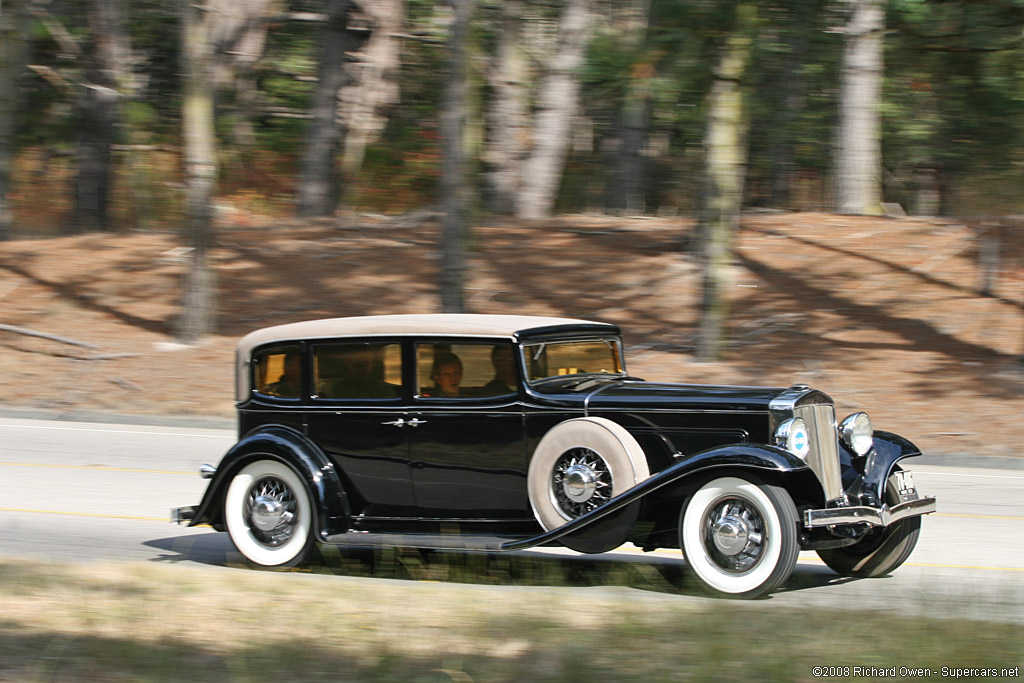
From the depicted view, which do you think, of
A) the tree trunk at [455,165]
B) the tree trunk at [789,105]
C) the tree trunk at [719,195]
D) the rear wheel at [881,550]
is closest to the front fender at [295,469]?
the rear wheel at [881,550]

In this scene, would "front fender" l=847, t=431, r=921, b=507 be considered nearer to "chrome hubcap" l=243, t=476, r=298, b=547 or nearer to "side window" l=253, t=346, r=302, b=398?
"chrome hubcap" l=243, t=476, r=298, b=547

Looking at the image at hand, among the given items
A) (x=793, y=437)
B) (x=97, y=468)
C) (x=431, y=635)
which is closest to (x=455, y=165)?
(x=97, y=468)

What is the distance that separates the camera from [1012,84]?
1465cm

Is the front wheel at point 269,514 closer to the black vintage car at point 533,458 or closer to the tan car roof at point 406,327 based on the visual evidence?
the black vintage car at point 533,458

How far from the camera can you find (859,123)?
2108 centimetres

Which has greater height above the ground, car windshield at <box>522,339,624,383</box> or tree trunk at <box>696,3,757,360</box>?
tree trunk at <box>696,3,757,360</box>

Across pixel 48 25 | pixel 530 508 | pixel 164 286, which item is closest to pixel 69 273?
pixel 164 286

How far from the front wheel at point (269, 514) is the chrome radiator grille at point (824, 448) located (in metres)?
3.04

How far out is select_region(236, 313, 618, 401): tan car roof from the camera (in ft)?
22.7

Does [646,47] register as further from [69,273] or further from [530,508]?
[69,273]

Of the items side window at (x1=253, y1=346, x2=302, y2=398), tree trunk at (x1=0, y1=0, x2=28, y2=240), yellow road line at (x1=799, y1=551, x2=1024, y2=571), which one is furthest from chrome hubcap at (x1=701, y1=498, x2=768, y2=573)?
tree trunk at (x1=0, y1=0, x2=28, y2=240)

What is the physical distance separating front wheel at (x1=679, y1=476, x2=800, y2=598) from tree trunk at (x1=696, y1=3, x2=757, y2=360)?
33.1ft

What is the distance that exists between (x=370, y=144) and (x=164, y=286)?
46.2ft

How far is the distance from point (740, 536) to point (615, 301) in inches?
525
